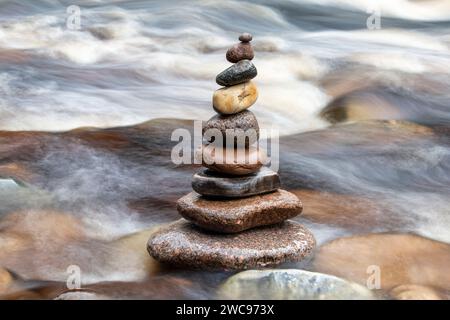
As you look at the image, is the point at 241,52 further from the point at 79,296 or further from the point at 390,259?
the point at 79,296

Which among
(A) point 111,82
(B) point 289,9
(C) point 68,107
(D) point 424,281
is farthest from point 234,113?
(B) point 289,9

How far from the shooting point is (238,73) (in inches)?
202

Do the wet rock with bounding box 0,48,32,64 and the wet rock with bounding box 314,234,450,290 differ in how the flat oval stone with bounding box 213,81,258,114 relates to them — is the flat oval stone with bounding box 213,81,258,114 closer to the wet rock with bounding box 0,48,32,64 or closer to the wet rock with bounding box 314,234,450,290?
the wet rock with bounding box 314,234,450,290

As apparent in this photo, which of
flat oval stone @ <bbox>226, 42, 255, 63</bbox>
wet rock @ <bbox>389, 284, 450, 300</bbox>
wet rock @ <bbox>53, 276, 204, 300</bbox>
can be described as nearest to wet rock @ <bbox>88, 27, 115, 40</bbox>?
flat oval stone @ <bbox>226, 42, 255, 63</bbox>

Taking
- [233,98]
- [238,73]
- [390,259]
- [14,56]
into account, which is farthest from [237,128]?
[14,56]

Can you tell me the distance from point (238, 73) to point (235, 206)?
85cm

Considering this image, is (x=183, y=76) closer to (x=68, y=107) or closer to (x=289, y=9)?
(x=68, y=107)

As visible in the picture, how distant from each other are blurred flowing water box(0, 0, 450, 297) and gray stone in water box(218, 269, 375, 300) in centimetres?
19

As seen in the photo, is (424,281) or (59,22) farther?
(59,22)

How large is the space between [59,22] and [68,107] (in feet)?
15.4

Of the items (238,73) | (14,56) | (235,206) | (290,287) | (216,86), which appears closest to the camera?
(290,287)

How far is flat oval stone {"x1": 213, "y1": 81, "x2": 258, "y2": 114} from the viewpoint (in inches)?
201

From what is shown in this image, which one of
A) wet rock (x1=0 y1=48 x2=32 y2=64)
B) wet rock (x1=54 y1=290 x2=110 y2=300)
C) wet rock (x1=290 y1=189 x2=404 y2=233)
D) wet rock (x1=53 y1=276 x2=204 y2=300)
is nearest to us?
wet rock (x1=54 y1=290 x2=110 y2=300)

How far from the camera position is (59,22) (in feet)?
41.1
